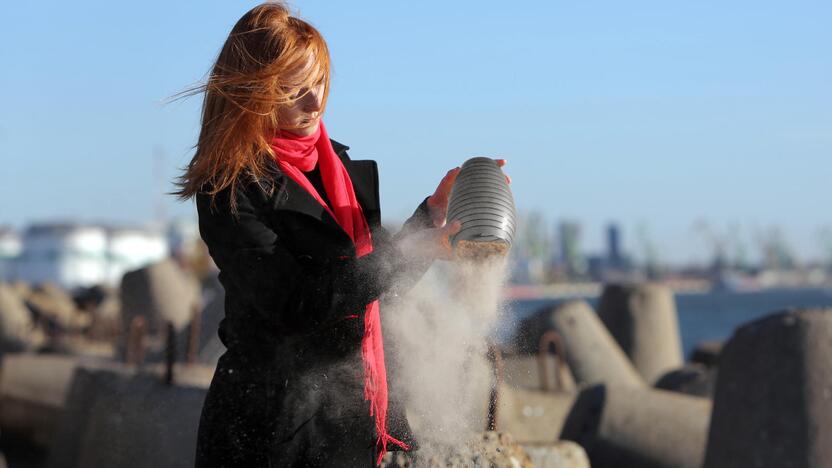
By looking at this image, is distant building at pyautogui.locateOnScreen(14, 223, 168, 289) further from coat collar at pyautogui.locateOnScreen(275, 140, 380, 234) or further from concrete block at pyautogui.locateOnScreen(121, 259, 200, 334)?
coat collar at pyautogui.locateOnScreen(275, 140, 380, 234)

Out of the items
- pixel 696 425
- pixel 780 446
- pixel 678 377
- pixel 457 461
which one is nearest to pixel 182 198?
pixel 457 461

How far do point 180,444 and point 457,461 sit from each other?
1.32m

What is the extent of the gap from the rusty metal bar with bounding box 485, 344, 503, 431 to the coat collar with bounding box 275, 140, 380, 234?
1.72 feet

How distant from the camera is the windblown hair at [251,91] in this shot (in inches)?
82.5

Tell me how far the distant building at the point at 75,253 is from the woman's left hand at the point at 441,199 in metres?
93.5

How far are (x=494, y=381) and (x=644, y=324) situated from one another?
9.84 meters

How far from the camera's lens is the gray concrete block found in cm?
450

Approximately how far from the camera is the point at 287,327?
2.07 meters

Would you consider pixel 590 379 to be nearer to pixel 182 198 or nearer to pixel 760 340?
pixel 760 340

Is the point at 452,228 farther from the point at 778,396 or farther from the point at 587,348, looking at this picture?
the point at 587,348

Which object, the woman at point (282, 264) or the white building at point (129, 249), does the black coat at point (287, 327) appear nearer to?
the woman at point (282, 264)

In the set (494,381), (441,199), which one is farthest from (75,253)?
(441,199)

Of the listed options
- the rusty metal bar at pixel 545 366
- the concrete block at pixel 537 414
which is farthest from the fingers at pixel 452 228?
the rusty metal bar at pixel 545 366

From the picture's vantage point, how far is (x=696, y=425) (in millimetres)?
5969
